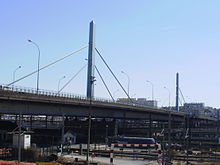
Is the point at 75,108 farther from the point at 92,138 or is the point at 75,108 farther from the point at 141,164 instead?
the point at 141,164

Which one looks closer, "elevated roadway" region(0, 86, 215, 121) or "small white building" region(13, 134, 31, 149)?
"small white building" region(13, 134, 31, 149)

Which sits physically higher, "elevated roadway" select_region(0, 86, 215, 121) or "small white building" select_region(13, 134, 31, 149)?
"elevated roadway" select_region(0, 86, 215, 121)

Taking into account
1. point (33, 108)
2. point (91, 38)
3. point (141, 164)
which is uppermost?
Result: point (91, 38)

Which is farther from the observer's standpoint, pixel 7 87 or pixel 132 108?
pixel 132 108

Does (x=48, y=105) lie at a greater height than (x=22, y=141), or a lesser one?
greater

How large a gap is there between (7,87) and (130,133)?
75.3 m

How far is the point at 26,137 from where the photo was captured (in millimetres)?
54531

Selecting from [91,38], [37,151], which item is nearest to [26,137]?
[37,151]

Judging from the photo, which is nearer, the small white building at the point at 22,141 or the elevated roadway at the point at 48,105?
the small white building at the point at 22,141

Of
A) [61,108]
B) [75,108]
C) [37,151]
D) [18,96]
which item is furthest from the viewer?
[75,108]

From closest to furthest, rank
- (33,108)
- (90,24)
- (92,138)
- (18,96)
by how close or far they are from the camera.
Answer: (18,96) < (33,108) < (90,24) < (92,138)

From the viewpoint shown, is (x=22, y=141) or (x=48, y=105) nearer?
(x=22, y=141)

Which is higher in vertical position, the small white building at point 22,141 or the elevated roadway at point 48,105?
the elevated roadway at point 48,105

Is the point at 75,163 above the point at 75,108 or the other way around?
the other way around
